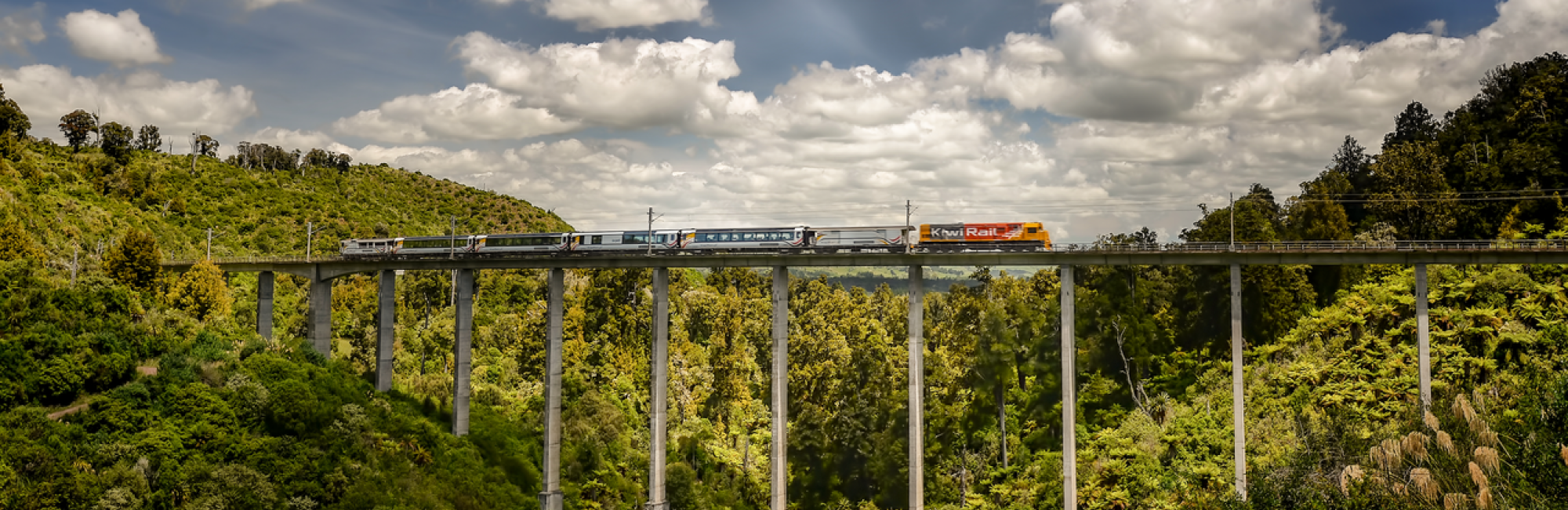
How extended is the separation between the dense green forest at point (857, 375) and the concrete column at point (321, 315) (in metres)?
3.07

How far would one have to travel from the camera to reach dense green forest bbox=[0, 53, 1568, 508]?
38.8 m

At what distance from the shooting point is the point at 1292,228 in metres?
63.9

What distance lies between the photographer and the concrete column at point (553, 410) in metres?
51.6

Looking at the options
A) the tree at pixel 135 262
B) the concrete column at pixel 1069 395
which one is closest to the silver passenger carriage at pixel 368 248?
the tree at pixel 135 262

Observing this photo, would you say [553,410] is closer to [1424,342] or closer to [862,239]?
[862,239]

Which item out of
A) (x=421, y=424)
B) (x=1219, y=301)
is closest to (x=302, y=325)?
(x=421, y=424)

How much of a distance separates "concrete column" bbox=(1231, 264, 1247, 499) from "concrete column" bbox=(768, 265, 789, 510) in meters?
21.3

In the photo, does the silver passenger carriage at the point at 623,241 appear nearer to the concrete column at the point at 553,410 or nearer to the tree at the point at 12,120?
the concrete column at the point at 553,410

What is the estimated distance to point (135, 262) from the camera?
5997 cm

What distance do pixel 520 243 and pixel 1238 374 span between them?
3970 cm

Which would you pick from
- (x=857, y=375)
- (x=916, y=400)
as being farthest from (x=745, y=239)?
(x=857, y=375)

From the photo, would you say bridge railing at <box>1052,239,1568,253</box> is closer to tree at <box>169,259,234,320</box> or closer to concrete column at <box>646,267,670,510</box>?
concrete column at <box>646,267,670,510</box>

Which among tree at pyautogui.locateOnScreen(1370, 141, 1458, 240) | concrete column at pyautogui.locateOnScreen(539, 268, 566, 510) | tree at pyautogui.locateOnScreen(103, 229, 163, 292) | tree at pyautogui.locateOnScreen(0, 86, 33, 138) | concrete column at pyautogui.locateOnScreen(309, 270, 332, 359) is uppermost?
tree at pyautogui.locateOnScreen(0, 86, 33, 138)

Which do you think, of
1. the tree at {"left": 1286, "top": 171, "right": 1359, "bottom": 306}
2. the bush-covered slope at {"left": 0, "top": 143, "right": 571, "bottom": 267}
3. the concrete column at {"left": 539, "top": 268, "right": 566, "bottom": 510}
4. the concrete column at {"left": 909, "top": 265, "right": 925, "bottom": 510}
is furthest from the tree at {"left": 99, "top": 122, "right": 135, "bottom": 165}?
the tree at {"left": 1286, "top": 171, "right": 1359, "bottom": 306}
